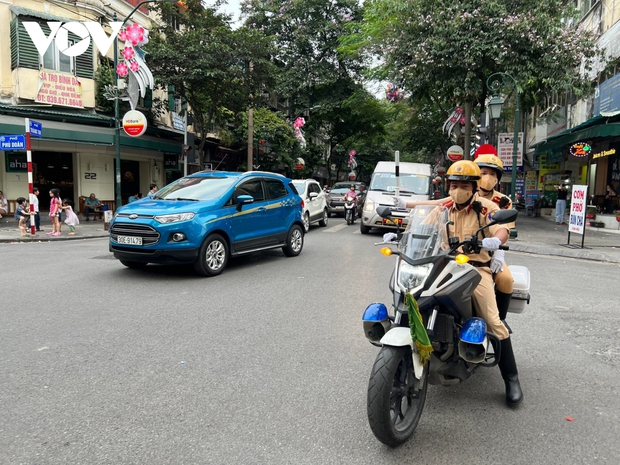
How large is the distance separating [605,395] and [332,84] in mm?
32077

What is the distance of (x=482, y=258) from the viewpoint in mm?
3533

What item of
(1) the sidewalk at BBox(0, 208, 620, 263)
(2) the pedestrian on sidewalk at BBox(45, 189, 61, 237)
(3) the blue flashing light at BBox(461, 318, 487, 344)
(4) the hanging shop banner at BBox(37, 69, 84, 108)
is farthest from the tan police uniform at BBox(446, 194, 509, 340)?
(4) the hanging shop banner at BBox(37, 69, 84, 108)

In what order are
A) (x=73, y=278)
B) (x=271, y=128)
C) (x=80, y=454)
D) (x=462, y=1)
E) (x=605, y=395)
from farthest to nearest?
(x=271, y=128) → (x=462, y=1) → (x=73, y=278) → (x=605, y=395) → (x=80, y=454)

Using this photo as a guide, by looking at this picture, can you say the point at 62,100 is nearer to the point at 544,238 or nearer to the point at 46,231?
the point at 46,231

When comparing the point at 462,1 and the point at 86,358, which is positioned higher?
the point at 462,1

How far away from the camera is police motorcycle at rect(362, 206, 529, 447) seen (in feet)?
9.12

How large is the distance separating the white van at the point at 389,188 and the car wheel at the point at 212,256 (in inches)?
258

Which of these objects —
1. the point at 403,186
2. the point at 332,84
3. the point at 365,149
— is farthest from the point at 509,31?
the point at 365,149

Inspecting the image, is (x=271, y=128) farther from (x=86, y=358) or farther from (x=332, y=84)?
(x=86, y=358)

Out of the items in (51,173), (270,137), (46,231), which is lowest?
(46,231)

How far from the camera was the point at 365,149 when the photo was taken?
54.3 metres

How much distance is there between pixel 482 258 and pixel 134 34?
56.7 feet

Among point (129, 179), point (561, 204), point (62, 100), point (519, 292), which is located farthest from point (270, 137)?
point (519, 292)

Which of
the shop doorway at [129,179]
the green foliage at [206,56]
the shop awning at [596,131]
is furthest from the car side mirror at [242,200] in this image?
the shop doorway at [129,179]
